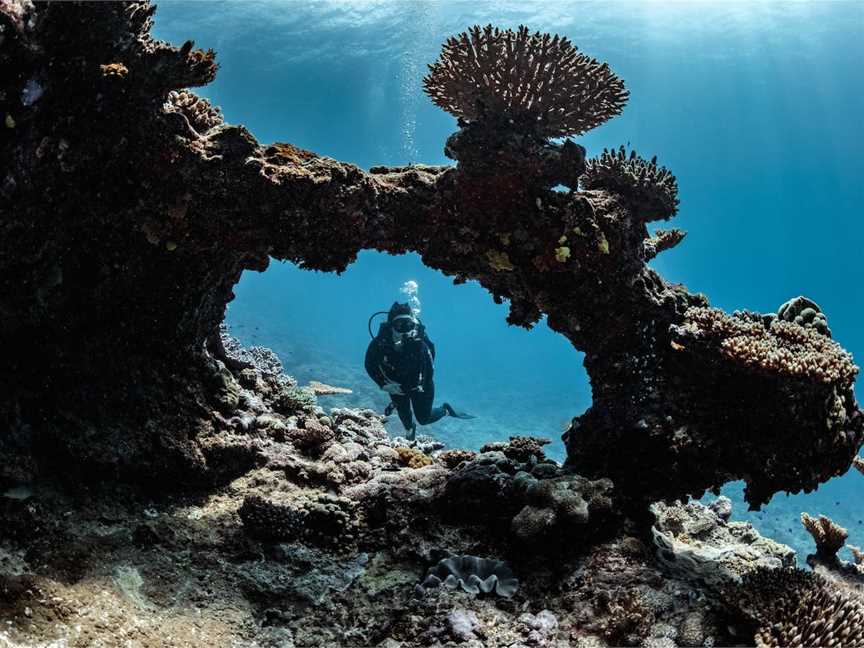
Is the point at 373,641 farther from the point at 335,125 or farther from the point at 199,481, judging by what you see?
the point at 335,125

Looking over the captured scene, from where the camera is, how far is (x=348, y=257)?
524cm

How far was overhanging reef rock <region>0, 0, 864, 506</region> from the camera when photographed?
166 inches

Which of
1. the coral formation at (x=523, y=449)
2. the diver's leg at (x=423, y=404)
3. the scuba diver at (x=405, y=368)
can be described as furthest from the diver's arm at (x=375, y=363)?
the coral formation at (x=523, y=449)

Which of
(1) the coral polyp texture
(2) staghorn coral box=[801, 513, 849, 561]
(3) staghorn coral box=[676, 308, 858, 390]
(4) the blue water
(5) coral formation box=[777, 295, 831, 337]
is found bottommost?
(2) staghorn coral box=[801, 513, 849, 561]

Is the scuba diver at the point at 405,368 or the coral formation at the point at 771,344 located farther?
the scuba diver at the point at 405,368

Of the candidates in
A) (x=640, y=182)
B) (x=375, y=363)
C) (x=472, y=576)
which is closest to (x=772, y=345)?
(x=640, y=182)

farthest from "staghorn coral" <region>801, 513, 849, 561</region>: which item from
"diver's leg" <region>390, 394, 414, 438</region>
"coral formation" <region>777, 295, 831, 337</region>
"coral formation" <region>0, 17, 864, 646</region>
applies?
"diver's leg" <region>390, 394, 414, 438</region>

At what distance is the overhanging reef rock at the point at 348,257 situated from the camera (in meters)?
4.23

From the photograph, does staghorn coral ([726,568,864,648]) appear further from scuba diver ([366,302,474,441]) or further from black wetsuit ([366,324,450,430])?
black wetsuit ([366,324,450,430])

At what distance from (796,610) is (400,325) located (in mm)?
11212

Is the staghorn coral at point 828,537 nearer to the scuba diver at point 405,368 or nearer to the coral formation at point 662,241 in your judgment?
the coral formation at point 662,241

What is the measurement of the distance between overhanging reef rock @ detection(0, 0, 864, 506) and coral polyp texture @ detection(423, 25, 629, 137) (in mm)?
19

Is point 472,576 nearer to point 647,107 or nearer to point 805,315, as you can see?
point 805,315

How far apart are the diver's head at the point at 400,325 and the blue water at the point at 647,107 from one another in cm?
826
